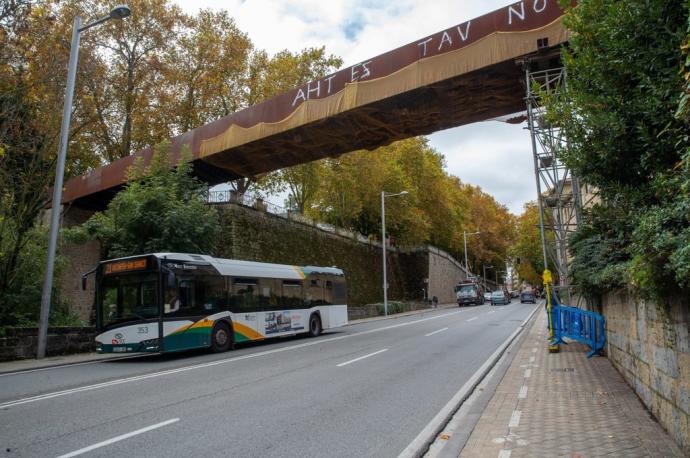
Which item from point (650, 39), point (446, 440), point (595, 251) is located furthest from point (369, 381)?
point (650, 39)

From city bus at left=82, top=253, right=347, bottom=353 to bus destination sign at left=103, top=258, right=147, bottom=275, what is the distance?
29mm

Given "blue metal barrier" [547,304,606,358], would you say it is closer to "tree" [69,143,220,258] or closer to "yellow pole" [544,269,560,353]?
"yellow pole" [544,269,560,353]

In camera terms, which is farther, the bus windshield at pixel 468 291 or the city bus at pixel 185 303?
the bus windshield at pixel 468 291

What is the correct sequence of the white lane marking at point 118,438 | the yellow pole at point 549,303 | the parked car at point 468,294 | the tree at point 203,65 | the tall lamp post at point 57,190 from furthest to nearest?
the parked car at point 468,294
the tree at point 203,65
the tall lamp post at point 57,190
the yellow pole at point 549,303
the white lane marking at point 118,438

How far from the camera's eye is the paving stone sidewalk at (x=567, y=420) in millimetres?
5074

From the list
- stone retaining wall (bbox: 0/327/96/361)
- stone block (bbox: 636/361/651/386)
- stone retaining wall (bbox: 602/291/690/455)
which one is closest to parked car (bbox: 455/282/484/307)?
stone retaining wall (bbox: 0/327/96/361)

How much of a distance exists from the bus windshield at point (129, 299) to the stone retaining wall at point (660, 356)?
1105cm

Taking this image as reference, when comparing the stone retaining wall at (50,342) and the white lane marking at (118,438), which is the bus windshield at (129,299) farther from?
the white lane marking at (118,438)

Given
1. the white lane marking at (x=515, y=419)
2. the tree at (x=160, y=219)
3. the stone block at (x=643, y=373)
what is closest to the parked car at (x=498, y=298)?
the tree at (x=160, y=219)

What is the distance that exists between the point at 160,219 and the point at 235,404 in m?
12.8

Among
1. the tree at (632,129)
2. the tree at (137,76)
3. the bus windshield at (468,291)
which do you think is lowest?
the bus windshield at (468,291)

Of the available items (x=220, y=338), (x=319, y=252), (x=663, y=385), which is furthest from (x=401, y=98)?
(x=319, y=252)

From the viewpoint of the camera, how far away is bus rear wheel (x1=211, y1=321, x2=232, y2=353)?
15.1 metres

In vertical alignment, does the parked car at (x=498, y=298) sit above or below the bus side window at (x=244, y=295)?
below
